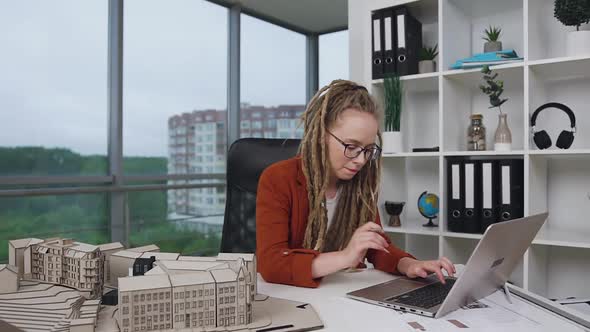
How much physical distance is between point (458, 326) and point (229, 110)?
310 centimetres

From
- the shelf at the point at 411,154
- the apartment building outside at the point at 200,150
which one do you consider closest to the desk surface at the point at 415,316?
the shelf at the point at 411,154

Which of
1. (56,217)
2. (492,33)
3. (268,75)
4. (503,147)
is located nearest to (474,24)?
(492,33)

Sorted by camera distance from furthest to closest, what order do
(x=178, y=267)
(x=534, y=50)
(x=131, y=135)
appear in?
(x=131, y=135)
(x=534, y=50)
(x=178, y=267)

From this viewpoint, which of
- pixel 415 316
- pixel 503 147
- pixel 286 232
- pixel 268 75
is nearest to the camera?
pixel 415 316

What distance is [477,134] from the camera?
226 centimetres

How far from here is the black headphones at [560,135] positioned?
6.57 feet

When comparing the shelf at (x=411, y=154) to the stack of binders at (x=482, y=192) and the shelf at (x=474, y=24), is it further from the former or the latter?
the shelf at (x=474, y=24)

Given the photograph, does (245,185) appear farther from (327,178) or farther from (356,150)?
(356,150)

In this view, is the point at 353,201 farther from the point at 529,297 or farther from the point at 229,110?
the point at 229,110

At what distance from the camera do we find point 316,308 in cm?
93

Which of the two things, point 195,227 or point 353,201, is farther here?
point 195,227

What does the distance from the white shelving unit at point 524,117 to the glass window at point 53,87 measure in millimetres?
1604

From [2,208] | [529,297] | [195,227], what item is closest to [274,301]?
[529,297]

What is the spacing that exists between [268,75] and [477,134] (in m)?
2.19
